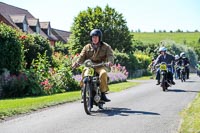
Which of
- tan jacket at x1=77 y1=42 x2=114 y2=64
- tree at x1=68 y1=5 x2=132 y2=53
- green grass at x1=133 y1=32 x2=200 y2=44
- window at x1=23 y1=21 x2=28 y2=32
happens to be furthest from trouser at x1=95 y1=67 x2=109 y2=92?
green grass at x1=133 y1=32 x2=200 y2=44

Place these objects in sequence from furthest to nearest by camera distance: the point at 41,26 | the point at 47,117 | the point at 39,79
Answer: the point at 41,26 → the point at 39,79 → the point at 47,117

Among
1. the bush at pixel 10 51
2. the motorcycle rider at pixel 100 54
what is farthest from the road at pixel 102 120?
the bush at pixel 10 51

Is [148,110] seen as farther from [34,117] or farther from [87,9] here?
[87,9]

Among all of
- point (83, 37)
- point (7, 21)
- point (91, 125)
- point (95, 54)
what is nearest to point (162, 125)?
point (91, 125)

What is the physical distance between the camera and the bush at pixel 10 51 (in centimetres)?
1870

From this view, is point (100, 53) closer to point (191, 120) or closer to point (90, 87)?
point (90, 87)

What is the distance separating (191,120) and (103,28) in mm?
51953

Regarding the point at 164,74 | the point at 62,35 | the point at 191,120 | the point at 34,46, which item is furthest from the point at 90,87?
the point at 62,35

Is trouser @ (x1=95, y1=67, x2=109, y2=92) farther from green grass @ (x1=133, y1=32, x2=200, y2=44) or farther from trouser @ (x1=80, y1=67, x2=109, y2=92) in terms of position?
green grass @ (x1=133, y1=32, x2=200, y2=44)

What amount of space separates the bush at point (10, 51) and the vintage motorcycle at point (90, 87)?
821cm

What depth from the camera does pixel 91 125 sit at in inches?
356

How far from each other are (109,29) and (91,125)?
52116 mm

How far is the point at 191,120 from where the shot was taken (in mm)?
9477

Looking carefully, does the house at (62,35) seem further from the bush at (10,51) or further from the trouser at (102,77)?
the trouser at (102,77)
